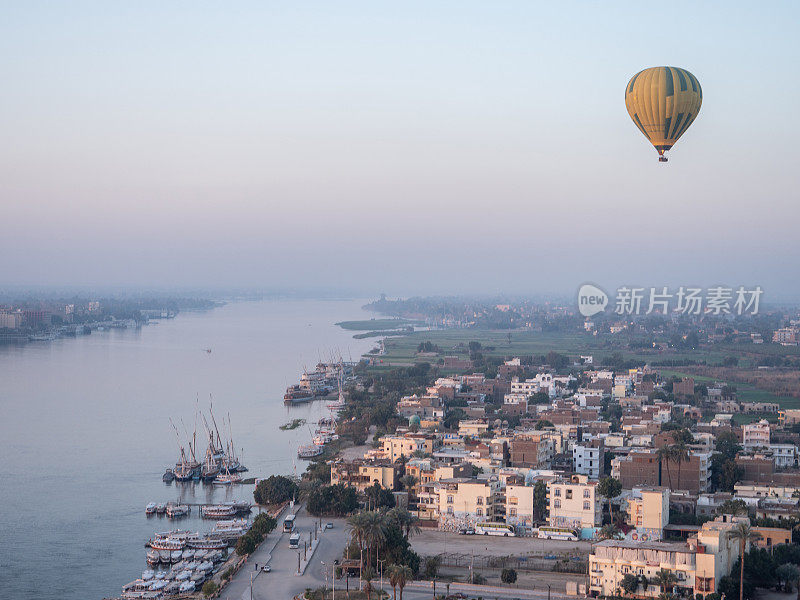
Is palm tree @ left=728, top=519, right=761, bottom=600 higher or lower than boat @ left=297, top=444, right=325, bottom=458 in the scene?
higher

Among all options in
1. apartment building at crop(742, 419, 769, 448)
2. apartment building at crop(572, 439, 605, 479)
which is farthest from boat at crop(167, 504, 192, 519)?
apartment building at crop(742, 419, 769, 448)

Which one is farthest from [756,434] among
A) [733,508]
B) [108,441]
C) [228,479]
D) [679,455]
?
[108,441]

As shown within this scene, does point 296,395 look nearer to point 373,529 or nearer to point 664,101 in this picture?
point 664,101

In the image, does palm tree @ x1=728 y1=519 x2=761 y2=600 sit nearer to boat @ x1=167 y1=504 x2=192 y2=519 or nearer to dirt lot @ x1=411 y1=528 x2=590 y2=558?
dirt lot @ x1=411 y1=528 x2=590 y2=558

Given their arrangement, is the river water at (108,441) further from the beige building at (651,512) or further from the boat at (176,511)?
the beige building at (651,512)

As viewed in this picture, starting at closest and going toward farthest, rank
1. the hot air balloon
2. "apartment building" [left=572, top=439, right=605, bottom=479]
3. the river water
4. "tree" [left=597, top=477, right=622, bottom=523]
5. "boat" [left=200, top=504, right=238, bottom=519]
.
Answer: the river water, "tree" [left=597, top=477, right=622, bottom=523], the hot air balloon, "boat" [left=200, top=504, right=238, bottom=519], "apartment building" [left=572, top=439, right=605, bottom=479]

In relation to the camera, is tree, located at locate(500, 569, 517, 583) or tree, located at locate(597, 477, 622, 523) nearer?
tree, located at locate(500, 569, 517, 583)

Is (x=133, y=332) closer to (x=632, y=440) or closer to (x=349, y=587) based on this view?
(x=632, y=440)

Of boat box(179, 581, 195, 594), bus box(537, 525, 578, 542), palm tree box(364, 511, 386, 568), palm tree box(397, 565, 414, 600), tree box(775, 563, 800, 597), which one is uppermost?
palm tree box(364, 511, 386, 568)

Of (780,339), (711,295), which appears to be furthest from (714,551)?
(780,339)
